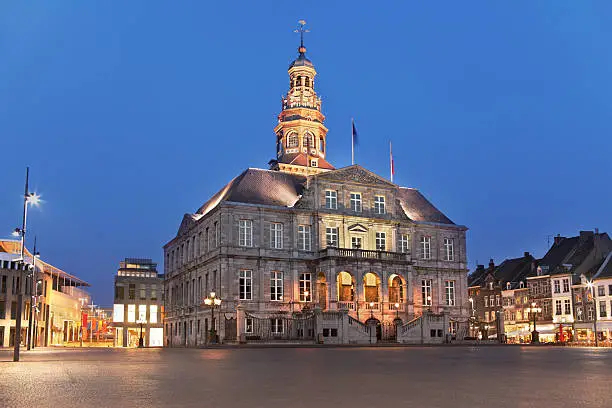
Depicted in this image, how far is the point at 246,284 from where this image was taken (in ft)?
195

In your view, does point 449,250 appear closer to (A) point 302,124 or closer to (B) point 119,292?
(A) point 302,124

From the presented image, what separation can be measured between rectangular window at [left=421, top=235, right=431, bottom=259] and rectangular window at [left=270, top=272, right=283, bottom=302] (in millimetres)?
15625

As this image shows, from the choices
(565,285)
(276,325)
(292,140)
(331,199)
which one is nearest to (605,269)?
(565,285)

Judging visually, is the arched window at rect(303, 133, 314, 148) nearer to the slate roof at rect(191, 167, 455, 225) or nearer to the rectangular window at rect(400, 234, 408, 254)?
the slate roof at rect(191, 167, 455, 225)

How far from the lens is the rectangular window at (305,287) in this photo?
2415 inches

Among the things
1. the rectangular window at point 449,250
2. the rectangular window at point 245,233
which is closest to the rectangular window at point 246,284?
the rectangular window at point 245,233

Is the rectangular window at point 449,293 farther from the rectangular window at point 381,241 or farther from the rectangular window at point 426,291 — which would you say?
the rectangular window at point 381,241

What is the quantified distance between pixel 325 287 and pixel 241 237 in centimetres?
871

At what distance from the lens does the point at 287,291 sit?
60.7 metres

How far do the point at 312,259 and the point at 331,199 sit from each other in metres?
5.99

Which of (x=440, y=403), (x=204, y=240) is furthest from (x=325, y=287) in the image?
(x=440, y=403)

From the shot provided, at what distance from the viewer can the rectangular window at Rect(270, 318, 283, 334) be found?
59.1 meters

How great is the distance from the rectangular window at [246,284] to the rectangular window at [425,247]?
1832 centimetres

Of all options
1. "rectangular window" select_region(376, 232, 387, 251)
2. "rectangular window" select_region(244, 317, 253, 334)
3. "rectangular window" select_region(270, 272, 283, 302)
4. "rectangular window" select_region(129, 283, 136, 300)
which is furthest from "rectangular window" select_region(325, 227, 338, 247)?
"rectangular window" select_region(129, 283, 136, 300)
